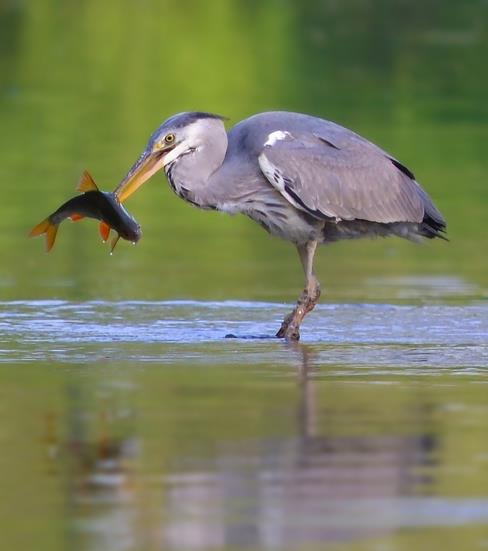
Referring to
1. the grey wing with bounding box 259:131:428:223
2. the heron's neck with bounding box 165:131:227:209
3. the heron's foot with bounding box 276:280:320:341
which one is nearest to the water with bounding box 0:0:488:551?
the heron's foot with bounding box 276:280:320:341

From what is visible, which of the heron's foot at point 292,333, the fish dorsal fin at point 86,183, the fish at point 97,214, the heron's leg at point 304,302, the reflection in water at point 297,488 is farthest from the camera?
the heron's leg at point 304,302

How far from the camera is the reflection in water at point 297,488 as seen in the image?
20.7 ft

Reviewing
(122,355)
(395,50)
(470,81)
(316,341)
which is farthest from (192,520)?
(395,50)

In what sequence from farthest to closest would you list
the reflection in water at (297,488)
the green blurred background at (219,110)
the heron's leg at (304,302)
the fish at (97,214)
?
the green blurred background at (219,110) < the heron's leg at (304,302) < the fish at (97,214) < the reflection in water at (297,488)

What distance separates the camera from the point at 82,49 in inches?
1286

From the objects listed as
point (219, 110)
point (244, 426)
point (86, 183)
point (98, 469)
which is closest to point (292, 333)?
point (86, 183)

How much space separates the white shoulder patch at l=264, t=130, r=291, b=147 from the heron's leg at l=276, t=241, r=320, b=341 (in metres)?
0.66

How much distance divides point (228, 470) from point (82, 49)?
85.1ft

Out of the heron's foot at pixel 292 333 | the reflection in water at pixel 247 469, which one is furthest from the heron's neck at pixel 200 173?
the reflection in water at pixel 247 469

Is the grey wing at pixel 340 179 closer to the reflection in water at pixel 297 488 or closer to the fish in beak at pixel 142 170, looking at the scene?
the fish in beak at pixel 142 170

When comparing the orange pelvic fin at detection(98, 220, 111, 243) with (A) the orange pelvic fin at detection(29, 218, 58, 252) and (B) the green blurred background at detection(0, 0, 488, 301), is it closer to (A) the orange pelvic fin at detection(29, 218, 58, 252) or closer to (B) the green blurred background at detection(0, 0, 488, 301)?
(A) the orange pelvic fin at detection(29, 218, 58, 252)

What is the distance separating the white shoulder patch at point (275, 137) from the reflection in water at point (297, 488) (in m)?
3.22

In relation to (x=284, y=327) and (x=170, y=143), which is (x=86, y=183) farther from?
(x=284, y=327)

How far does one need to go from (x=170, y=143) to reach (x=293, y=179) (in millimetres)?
727
